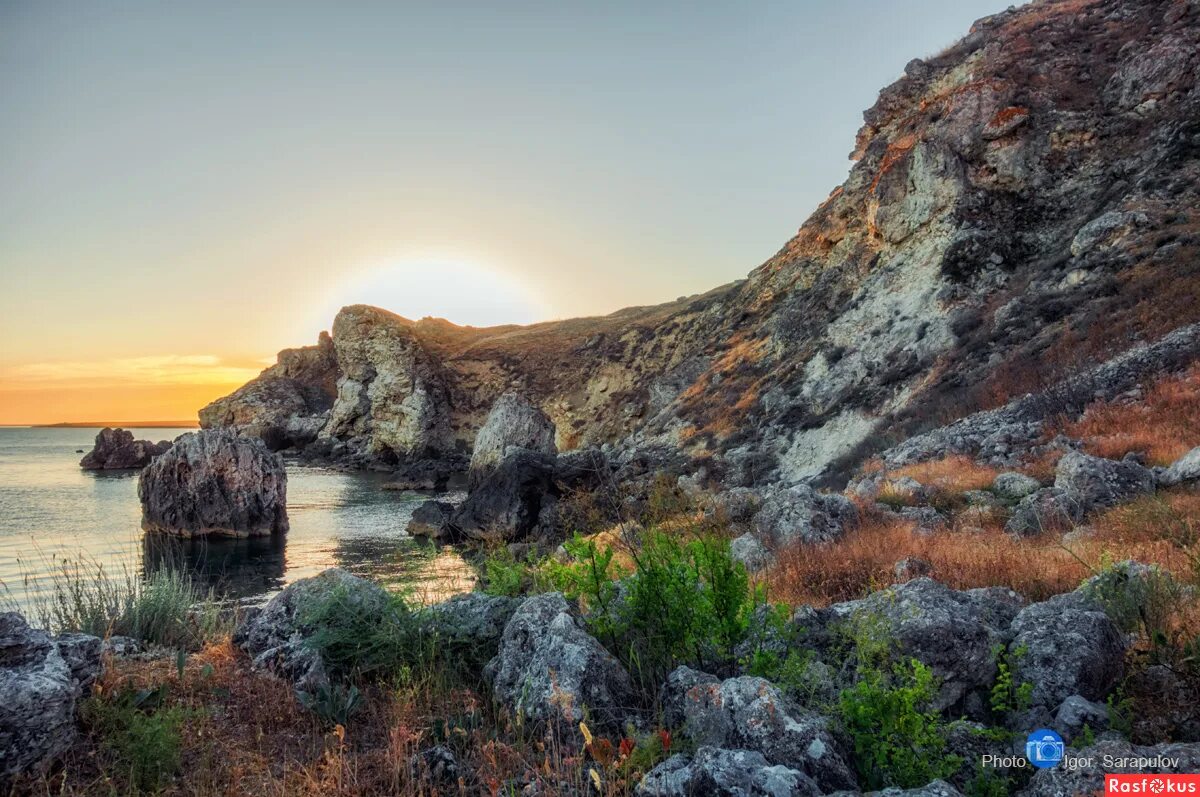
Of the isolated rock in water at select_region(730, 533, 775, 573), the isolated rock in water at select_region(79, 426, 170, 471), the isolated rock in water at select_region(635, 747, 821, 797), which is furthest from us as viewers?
the isolated rock in water at select_region(79, 426, 170, 471)

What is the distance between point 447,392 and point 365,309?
17.3m

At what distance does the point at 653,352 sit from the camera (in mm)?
74000

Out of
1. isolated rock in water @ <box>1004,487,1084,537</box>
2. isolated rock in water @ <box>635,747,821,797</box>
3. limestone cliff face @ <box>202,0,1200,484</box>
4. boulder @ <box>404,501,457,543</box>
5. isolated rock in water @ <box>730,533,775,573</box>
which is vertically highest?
limestone cliff face @ <box>202,0,1200,484</box>

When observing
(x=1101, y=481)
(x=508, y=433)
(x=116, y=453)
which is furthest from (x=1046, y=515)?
(x=116, y=453)

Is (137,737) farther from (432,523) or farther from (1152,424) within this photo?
(432,523)

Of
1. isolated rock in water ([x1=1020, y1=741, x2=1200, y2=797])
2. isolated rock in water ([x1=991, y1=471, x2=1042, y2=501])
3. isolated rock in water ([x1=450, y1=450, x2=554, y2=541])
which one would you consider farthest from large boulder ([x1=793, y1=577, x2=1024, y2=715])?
isolated rock in water ([x1=450, y1=450, x2=554, y2=541])

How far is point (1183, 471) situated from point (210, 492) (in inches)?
1403

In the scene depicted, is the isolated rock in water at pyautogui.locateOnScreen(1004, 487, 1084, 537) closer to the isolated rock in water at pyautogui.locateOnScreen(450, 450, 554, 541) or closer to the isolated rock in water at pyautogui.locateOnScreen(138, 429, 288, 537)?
the isolated rock in water at pyautogui.locateOnScreen(450, 450, 554, 541)

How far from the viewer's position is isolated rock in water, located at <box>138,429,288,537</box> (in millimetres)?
30953

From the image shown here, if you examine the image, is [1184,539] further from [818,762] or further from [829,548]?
[818,762]

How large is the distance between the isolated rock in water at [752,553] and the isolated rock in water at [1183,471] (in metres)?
5.55

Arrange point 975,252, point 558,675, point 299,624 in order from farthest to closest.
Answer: point 975,252 → point 299,624 → point 558,675

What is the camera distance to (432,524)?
1260 inches

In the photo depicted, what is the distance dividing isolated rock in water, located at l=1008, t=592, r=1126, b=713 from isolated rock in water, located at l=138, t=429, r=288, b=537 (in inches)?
1326
